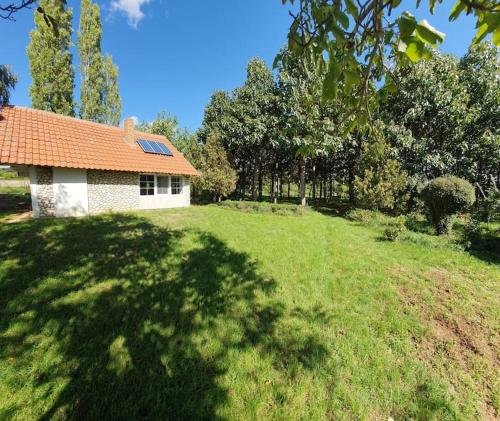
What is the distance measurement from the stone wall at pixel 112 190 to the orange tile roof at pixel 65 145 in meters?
0.63

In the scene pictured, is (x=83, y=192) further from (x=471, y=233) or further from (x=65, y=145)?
(x=471, y=233)

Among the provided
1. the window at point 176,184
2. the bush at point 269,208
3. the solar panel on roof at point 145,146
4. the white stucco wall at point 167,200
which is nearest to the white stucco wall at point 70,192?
the white stucco wall at point 167,200

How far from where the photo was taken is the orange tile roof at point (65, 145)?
35.7ft

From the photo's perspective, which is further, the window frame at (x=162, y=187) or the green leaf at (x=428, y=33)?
the window frame at (x=162, y=187)

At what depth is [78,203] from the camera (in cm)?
1238

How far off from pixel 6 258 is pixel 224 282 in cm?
520

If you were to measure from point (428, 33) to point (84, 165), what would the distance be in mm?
14540

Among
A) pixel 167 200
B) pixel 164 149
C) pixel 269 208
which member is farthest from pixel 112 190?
pixel 269 208

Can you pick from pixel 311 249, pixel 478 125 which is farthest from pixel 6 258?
pixel 478 125

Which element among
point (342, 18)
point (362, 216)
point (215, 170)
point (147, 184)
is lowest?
point (362, 216)

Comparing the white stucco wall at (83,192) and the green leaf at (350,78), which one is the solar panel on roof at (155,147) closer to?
the white stucco wall at (83,192)

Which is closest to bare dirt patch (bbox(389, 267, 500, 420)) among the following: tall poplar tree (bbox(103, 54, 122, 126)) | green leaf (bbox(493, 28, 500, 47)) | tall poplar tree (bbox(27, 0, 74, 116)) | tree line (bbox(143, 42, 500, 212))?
green leaf (bbox(493, 28, 500, 47))

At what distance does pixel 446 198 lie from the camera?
29.0ft

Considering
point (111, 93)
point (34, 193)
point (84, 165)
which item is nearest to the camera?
point (34, 193)
